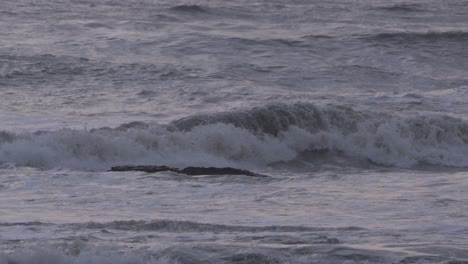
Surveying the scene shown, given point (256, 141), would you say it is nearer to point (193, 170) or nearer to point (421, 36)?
point (193, 170)

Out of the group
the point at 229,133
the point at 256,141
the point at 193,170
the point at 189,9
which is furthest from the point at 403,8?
the point at 193,170

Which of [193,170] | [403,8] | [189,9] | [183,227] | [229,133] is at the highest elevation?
[183,227]

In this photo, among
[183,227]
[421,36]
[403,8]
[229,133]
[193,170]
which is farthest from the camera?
[403,8]

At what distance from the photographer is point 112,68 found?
19781 mm

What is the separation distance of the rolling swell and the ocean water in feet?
0.10

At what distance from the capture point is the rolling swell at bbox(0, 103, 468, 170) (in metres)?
13.3

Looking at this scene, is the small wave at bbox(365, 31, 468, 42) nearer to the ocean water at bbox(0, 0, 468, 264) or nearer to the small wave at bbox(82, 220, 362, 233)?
the ocean water at bbox(0, 0, 468, 264)

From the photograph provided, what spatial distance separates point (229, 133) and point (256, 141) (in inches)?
15.3

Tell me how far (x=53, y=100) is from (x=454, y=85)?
24.7 ft

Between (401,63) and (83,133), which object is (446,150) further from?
(401,63)

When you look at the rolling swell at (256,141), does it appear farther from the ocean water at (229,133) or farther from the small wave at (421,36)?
the small wave at (421,36)

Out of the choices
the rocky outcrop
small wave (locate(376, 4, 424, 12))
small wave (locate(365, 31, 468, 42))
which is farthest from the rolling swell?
small wave (locate(376, 4, 424, 12))

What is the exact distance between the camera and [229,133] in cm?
1470

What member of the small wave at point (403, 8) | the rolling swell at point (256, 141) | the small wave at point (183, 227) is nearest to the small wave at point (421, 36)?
the small wave at point (403, 8)
